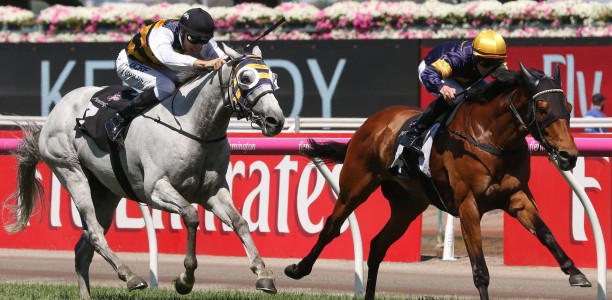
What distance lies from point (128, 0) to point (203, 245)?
5.98 meters

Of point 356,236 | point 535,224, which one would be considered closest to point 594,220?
point 535,224

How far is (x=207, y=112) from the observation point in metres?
7.14

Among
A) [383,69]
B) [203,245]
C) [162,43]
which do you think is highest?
[162,43]

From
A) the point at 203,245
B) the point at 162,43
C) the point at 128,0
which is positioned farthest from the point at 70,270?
the point at 128,0

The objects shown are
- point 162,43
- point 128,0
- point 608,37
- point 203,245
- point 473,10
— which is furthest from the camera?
point 128,0

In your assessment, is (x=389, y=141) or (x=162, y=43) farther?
(x=389, y=141)

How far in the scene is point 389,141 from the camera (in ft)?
25.8

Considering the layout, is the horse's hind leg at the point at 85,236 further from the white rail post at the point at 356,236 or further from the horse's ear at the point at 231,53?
the horse's ear at the point at 231,53

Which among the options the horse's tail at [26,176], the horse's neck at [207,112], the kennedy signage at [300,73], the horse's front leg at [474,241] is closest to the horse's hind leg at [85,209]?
the horse's tail at [26,176]

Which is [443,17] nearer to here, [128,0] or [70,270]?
[128,0]

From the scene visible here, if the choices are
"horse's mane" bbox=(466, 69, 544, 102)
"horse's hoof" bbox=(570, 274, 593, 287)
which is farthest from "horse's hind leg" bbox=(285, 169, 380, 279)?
"horse's hoof" bbox=(570, 274, 593, 287)

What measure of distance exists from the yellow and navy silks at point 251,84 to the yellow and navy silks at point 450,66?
1.01m

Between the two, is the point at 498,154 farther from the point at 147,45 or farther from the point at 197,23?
the point at 147,45

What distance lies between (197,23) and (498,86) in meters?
1.76
